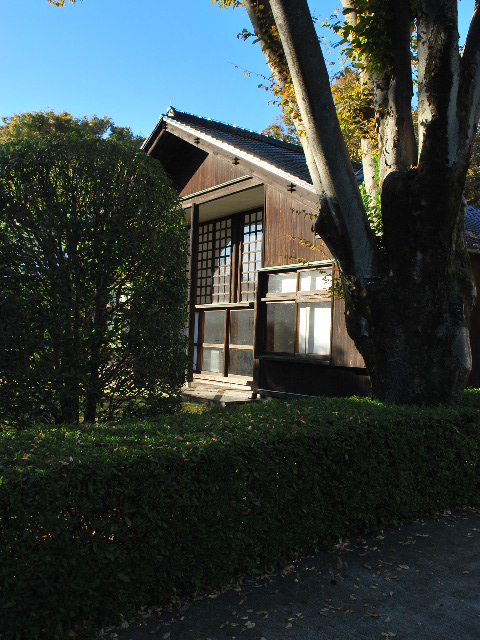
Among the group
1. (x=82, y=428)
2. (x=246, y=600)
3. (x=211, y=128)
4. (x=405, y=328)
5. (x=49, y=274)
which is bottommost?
(x=246, y=600)

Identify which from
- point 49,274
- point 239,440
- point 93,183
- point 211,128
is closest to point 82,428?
point 239,440

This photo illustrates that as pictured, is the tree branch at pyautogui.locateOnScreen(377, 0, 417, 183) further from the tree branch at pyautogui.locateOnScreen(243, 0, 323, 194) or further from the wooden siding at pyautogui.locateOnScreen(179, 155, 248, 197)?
the wooden siding at pyautogui.locateOnScreen(179, 155, 248, 197)

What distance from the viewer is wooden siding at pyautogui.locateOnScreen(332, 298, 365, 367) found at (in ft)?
34.5

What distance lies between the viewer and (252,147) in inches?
567

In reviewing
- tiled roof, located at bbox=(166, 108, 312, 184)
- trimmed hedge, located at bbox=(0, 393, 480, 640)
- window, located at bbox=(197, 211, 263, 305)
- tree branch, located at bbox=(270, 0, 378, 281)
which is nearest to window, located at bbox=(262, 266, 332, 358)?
window, located at bbox=(197, 211, 263, 305)

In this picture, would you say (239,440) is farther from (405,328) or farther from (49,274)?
(405,328)

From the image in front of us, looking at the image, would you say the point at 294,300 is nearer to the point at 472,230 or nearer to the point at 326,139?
the point at 472,230

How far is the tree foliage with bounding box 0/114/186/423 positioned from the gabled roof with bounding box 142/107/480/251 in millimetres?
5104

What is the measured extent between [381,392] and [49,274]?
4.26 m

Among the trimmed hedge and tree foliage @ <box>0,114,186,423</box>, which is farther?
tree foliage @ <box>0,114,186,423</box>

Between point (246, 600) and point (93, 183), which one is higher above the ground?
point (93, 183)

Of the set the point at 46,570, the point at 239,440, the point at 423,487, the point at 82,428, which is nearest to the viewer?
the point at 46,570

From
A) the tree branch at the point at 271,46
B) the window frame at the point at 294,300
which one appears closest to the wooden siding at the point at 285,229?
the window frame at the point at 294,300

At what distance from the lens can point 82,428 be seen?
16.4ft
